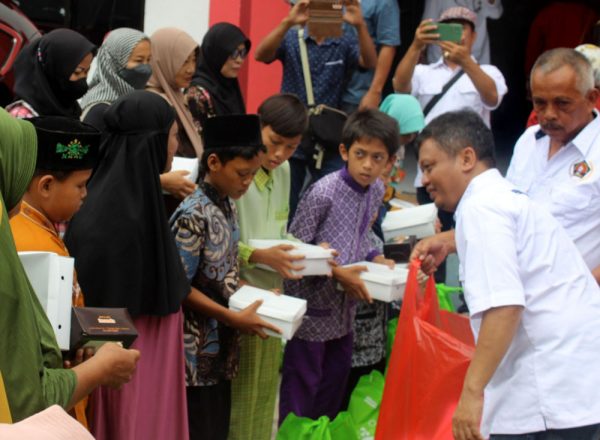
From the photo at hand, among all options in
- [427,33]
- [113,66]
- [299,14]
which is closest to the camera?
[113,66]

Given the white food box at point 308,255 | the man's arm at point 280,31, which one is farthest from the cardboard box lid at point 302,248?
the man's arm at point 280,31

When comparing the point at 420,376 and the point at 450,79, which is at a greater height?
the point at 450,79

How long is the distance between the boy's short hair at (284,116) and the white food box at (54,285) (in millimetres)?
1759

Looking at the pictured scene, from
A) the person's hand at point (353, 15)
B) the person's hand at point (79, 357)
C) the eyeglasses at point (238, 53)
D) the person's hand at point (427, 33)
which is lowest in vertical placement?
the person's hand at point (79, 357)

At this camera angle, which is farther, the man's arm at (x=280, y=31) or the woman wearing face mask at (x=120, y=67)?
the man's arm at (x=280, y=31)

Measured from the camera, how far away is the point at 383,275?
13.9ft

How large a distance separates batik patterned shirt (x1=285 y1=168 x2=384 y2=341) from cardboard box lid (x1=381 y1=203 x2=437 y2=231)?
1.21ft

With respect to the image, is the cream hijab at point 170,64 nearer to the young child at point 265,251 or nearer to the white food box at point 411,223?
the young child at point 265,251

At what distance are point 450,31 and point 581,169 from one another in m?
2.18

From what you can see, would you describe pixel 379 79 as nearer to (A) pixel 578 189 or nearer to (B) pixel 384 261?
(B) pixel 384 261

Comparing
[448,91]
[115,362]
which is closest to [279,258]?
[115,362]

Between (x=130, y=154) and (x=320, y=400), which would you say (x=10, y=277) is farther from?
(x=320, y=400)

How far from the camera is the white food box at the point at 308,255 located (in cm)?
397

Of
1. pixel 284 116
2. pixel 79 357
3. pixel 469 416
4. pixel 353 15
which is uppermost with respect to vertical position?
pixel 353 15
